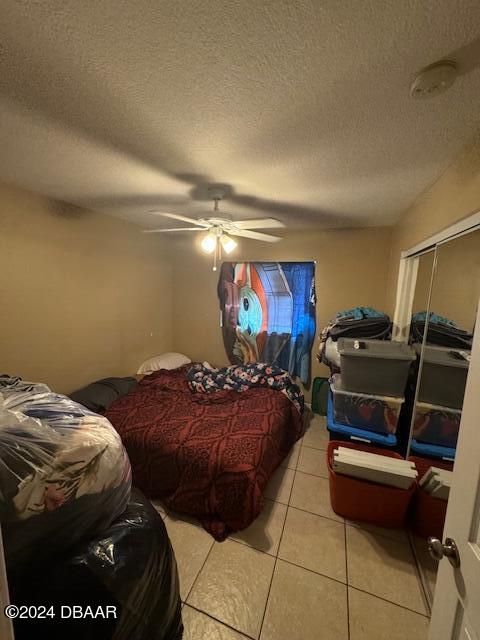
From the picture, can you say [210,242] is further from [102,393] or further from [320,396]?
[320,396]

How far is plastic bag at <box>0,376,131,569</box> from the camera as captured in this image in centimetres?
68

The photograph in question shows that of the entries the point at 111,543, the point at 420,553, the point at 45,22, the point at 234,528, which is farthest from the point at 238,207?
the point at 420,553

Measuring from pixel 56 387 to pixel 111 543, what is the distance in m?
1.97

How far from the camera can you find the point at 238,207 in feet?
7.41

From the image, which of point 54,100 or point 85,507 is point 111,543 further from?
point 54,100

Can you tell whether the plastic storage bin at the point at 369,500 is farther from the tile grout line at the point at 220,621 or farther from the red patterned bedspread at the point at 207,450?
the tile grout line at the point at 220,621

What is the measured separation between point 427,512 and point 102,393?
2700 millimetres

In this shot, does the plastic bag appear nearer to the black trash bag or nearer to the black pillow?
the black trash bag

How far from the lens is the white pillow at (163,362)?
10.6ft

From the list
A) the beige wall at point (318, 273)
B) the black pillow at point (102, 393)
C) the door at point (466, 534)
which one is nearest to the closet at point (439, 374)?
the door at point (466, 534)

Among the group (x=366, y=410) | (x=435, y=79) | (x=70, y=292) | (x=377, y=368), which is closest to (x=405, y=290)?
(x=377, y=368)

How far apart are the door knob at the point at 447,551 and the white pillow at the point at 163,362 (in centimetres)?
298

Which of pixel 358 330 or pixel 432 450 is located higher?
pixel 358 330

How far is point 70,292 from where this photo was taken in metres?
2.38
